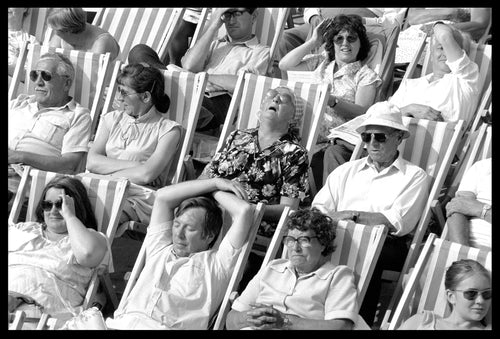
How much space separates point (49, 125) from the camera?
8281 millimetres

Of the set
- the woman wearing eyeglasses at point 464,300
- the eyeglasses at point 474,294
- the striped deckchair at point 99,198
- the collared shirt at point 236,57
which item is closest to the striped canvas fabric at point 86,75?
the collared shirt at point 236,57

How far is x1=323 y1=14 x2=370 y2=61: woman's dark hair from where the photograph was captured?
8547 millimetres

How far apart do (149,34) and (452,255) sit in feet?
12.6

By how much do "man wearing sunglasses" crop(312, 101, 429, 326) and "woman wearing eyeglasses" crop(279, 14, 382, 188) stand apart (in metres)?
0.65

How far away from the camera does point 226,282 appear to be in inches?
275

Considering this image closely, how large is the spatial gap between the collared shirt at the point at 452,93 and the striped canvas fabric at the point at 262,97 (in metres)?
0.64

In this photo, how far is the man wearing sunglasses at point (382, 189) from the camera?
7.14 meters

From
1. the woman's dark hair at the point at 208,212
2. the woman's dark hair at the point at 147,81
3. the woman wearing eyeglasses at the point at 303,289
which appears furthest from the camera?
the woman's dark hair at the point at 147,81

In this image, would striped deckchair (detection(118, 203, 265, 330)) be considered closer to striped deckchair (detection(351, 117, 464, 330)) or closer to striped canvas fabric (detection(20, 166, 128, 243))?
striped canvas fabric (detection(20, 166, 128, 243))

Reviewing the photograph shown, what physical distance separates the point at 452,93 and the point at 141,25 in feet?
8.79

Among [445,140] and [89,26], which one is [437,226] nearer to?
[445,140]

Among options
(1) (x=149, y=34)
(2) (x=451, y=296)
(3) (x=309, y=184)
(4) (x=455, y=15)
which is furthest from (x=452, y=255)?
(1) (x=149, y=34)

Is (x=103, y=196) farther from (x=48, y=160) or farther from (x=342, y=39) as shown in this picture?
(x=342, y=39)

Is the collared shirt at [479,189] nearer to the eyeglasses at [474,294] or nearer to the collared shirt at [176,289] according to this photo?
the eyeglasses at [474,294]
